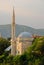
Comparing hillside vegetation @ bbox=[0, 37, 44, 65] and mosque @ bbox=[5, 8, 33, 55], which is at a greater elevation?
hillside vegetation @ bbox=[0, 37, 44, 65]

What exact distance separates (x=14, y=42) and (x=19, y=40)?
5.54 feet

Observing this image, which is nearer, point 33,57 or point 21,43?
point 33,57

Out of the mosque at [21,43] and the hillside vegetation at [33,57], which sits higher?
the hillside vegetation at [33,57]

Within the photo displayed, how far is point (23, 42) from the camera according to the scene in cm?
3409

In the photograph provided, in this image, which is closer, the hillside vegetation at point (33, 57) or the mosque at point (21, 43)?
the hillside vegetation at point (33, 57)

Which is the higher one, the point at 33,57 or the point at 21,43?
the point at 33,57

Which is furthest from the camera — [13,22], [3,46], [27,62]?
[3,46]


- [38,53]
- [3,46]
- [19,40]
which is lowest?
[3,46]

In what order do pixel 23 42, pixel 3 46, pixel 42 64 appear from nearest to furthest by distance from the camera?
pixel 42 64, pixel 23 42, pixel 3 46

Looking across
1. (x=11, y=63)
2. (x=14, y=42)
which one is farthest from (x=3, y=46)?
(x=11, y=63)

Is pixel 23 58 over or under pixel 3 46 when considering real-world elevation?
over

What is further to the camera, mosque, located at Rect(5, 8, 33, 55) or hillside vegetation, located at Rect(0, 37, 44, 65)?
mosque, located at Rect(5, 8, 33, 55)

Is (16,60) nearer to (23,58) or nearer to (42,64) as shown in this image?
(23,58)

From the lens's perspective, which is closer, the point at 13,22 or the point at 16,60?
the point at 16,60
